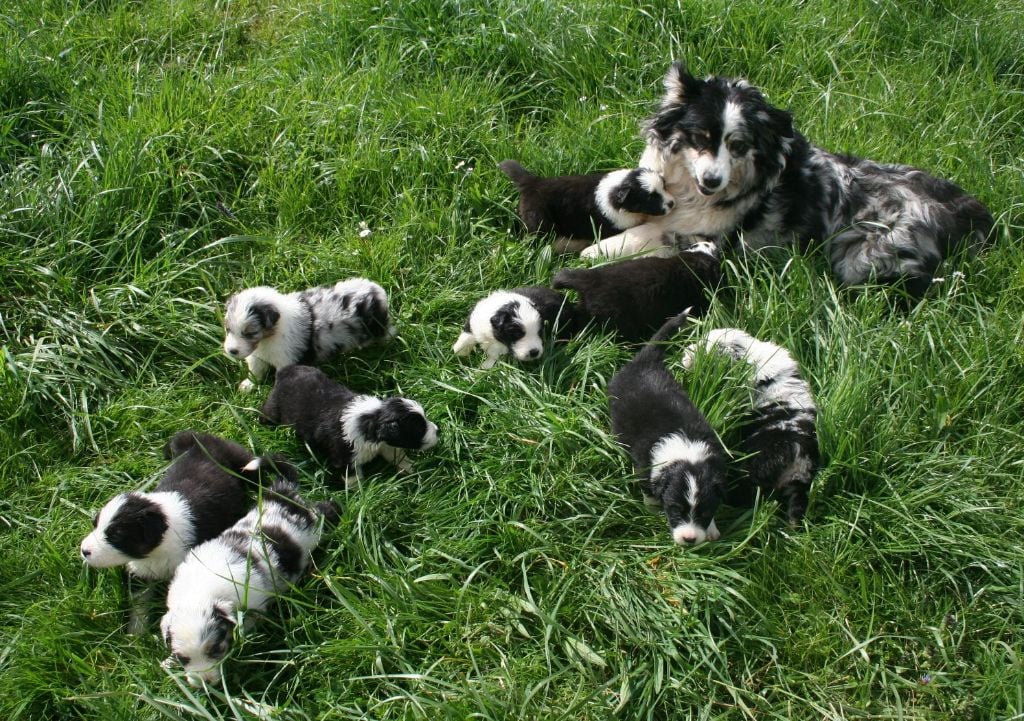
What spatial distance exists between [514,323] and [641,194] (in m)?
1.21

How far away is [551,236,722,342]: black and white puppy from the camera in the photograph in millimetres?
4164

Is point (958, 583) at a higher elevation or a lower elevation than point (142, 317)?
lower

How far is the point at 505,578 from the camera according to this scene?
129 inches

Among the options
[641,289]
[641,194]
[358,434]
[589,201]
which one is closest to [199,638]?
[358,434]

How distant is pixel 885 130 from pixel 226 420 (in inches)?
160

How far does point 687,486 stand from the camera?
3.26 metres

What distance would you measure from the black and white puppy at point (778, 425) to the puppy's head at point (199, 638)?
6.59 ft

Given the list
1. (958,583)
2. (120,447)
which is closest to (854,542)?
(958,583)

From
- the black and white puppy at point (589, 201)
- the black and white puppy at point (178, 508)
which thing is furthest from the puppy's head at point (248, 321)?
Result: the black and white puppy at point (589, 201)

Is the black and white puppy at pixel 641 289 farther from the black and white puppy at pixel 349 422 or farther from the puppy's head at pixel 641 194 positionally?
the black and white puppy at pixel 349 422

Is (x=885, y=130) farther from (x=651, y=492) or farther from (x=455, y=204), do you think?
(x=651, y=492)

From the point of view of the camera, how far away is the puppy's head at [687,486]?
326 centimetres

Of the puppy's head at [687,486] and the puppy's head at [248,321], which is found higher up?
the puppy's head at [248,321]

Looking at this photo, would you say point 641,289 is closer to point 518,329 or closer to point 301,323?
point 518,329
